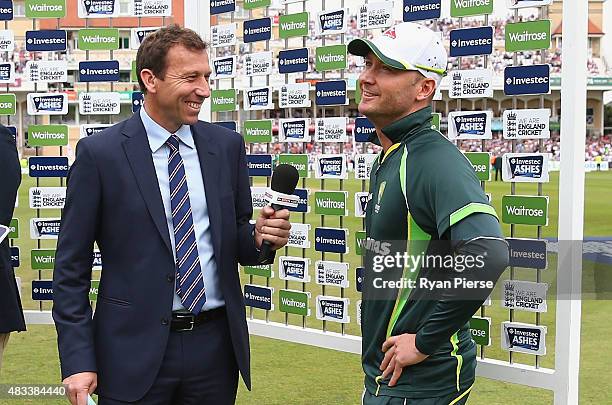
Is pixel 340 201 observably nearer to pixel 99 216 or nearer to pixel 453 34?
pixel 453 34

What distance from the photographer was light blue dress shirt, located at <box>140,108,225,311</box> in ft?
8.40

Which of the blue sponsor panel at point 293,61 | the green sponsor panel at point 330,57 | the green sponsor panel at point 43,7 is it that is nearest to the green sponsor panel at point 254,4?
the blue sponsor panel at point 293,61

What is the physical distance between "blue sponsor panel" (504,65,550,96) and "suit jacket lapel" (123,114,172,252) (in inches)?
66.1

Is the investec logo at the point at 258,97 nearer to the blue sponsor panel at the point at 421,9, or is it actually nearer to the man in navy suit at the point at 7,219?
the blue sponsor panel at the point at 421,9

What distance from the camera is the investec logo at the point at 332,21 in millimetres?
4168

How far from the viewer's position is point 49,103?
493 centimetres

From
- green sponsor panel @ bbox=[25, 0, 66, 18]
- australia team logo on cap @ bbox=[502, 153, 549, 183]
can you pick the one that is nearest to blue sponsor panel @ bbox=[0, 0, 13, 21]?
green sponsor panel @ bbox=[25, 0, 66, 18]

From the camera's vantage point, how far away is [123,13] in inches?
192

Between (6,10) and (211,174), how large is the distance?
2.88 meters

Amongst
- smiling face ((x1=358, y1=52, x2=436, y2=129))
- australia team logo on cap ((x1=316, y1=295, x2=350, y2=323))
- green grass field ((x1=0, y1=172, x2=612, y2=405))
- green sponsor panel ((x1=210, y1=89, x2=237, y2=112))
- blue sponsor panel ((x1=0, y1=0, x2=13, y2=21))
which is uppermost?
blue sponsor panel ((x1=0, y1=0, x2=13, y2=21))

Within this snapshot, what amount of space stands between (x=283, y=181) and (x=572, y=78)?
1.50 meters

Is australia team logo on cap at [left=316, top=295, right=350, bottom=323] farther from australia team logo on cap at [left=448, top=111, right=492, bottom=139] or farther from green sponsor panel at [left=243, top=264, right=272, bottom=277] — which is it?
australia team logo on cap at [left=448, top=111, right=492, bottom=139]

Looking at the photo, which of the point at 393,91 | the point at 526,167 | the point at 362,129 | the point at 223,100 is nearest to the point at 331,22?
the point at 362,129

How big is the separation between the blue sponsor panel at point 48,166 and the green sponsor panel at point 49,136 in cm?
10
